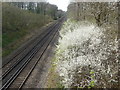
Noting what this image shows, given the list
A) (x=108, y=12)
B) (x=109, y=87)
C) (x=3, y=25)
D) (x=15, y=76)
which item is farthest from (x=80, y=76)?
(x=3, y=25)

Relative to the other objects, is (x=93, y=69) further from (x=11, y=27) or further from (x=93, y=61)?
(x=11, y=27)

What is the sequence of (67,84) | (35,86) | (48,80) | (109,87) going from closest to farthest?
(109,87) < (67,84) < (35,86) < (48,80)

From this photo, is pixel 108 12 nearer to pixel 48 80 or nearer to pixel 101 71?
pixel 48 80

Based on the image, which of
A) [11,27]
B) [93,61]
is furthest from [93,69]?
[11,27]

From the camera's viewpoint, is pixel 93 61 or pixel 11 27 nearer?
pixel 93 61

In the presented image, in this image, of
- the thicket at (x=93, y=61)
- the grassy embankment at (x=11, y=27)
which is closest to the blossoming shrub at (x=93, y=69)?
the thicket at (x=93, y=61)

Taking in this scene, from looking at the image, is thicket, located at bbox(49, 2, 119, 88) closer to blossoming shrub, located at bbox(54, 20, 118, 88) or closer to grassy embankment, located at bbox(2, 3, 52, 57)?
blossoming shrub, located at bbox(54, 20, 118, 88)

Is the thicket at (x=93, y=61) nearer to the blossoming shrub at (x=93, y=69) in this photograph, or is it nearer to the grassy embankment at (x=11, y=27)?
the blossoming shrub at (x=93, y=69)

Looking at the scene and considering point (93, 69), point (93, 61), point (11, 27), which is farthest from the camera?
point (11, 27)

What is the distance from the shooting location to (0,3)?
102 feet

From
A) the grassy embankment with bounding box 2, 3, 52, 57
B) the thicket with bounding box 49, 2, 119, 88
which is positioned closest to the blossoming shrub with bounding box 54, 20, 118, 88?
the thicket with bounding box 49, 2, 119, 88

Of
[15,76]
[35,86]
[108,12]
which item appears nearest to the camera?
[35,86]

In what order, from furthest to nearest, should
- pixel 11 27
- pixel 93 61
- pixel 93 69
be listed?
pixel 11 27 → pixel 93 61 → pixel 93 69

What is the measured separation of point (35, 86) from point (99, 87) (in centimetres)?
625
